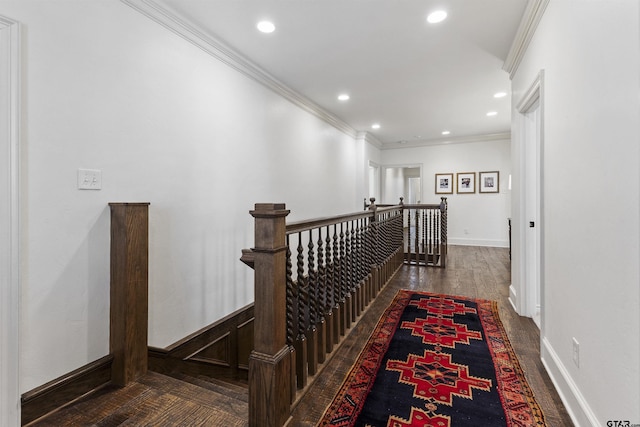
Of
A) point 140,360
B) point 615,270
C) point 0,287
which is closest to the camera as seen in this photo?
point 615,270

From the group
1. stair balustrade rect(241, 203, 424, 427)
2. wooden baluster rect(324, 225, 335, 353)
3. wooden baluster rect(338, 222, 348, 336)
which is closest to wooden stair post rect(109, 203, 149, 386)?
stair balustrade rect(241, 203, 424, 427)

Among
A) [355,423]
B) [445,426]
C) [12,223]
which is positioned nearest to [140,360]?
[12,223]

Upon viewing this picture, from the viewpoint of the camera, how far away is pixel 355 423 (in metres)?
1.57

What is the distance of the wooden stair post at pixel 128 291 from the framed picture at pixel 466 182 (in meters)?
6.99

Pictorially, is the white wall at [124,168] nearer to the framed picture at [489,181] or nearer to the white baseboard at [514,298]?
the white baseboard at [514,298]

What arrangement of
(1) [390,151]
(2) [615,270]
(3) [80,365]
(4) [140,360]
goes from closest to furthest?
(2) [615,270]
(3) [80,365]
(4) [140,360]
(1) [390,151]

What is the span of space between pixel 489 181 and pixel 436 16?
18.0ft

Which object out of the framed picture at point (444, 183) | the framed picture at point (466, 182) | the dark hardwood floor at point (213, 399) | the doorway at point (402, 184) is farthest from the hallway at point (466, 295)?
the doorway at point (402, 184)

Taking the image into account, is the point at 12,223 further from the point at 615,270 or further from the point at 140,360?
the point at 615,270

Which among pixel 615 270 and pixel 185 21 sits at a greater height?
pixel 185 21

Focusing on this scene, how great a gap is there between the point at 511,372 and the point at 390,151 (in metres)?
6.76

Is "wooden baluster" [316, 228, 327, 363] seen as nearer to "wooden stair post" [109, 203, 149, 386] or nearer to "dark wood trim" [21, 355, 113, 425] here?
"wooden stair post" [109, 203, 149, 386]

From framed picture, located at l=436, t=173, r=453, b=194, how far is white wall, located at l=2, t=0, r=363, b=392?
5255 millimetres

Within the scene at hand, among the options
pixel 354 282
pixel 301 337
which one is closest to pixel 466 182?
pixel 354 282
